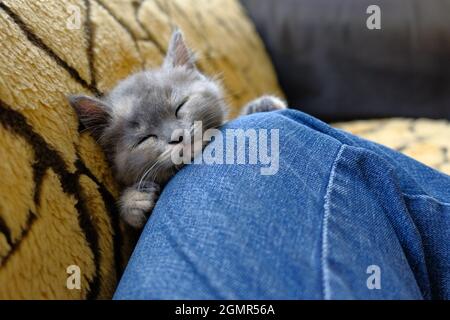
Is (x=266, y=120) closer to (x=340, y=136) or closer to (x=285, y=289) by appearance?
(x=340, y=136)

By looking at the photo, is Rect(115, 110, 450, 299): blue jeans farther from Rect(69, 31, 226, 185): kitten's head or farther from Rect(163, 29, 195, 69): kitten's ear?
Rect(163, 29, 195, 69): kitten's ear

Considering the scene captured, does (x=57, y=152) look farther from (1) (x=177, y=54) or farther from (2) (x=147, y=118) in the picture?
(1) (x=177, y=54)

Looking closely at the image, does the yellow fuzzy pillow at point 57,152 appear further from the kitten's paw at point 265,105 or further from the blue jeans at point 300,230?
the kitten's paw at point 265,105

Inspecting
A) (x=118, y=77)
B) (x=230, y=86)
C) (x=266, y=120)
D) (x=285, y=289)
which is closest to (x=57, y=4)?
(x=118, y=77)

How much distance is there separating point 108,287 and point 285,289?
0.31m

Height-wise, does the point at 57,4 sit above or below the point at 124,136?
above

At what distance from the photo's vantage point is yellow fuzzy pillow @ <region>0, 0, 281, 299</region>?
0.61m

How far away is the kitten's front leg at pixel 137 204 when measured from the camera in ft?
2.50

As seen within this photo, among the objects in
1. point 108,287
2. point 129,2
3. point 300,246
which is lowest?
point 108,287

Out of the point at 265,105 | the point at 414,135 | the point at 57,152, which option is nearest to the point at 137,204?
the point at 57,152

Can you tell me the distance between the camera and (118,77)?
37.2 inches

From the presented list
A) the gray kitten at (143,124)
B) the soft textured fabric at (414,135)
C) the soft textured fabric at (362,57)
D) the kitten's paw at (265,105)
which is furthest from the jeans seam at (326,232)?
the soft textured fabric at (362,57)

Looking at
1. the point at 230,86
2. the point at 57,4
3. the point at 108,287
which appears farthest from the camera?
the point at 230,86
